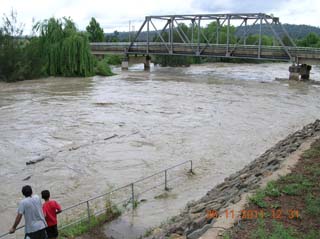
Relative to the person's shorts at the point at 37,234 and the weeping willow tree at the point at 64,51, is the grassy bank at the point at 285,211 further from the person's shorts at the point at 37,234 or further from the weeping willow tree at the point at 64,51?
the weeping willow tree at the point at 64,51

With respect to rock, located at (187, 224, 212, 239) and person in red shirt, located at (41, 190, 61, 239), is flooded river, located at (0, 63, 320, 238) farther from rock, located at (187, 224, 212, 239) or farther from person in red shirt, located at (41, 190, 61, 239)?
rock, located at (187, 224, 212, 239)

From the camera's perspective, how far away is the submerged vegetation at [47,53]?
4562 centimetres

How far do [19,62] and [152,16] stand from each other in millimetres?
26968

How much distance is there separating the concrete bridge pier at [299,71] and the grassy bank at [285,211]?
40.5 meters

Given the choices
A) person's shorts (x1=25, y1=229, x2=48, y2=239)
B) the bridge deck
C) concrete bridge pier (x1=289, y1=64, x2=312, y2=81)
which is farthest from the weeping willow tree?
person's shorts (x1=25, y1=229, x2=48, y2=239)

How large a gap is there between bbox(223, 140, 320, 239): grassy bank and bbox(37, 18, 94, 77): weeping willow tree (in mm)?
42811

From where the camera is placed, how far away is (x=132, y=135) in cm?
2062

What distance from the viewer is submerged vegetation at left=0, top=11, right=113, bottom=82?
45625mm

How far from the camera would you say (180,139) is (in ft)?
65.2

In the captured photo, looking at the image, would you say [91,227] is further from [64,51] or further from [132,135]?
[64,51]

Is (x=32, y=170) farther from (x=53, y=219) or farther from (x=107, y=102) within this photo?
(x=107, y=102)

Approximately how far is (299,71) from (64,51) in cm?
2805
